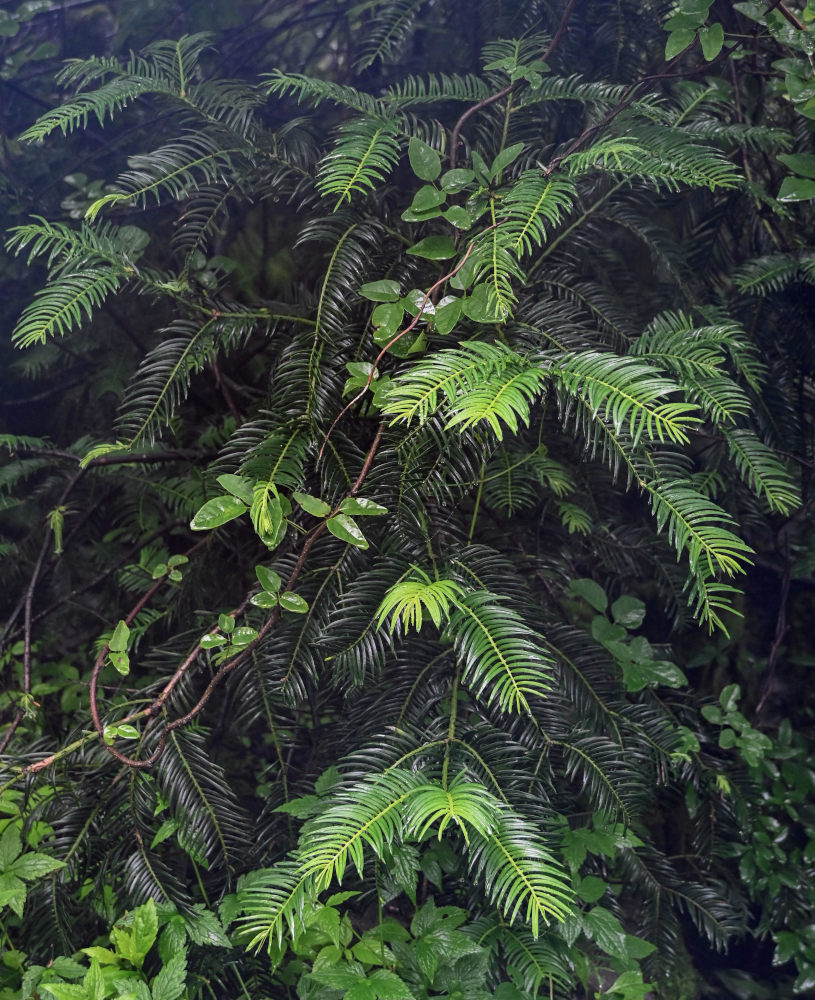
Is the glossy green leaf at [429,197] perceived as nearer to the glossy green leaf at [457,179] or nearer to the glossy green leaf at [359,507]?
the glossy green leaf at [457,179]

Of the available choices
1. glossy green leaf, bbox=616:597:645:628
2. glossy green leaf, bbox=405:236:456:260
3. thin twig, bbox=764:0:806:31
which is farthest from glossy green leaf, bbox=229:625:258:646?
thin twig, bbox=764:0:806:31

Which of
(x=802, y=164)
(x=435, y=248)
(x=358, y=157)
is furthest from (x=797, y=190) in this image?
(x=358, y=157)

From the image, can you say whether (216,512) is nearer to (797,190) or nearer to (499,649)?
(499,649)

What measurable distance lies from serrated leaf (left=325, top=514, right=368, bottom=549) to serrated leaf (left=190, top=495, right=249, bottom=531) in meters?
0.13

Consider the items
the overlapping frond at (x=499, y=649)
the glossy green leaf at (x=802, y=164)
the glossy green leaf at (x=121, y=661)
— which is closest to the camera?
the overlapping frond at (x=499, y=649)

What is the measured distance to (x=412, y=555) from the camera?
3.65ft

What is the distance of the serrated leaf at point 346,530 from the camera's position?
1002mm

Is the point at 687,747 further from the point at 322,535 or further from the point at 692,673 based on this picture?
the point at 322,535

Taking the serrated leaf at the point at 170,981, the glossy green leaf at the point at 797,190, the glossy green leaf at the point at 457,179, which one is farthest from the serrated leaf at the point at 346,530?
the glossy green leaf at the point at 797,190

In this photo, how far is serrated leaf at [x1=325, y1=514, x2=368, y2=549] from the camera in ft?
3.29

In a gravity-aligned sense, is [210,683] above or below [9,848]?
above

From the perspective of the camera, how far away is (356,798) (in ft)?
2.90

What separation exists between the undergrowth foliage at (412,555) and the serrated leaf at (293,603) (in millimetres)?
20

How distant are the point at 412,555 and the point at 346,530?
0.15m
